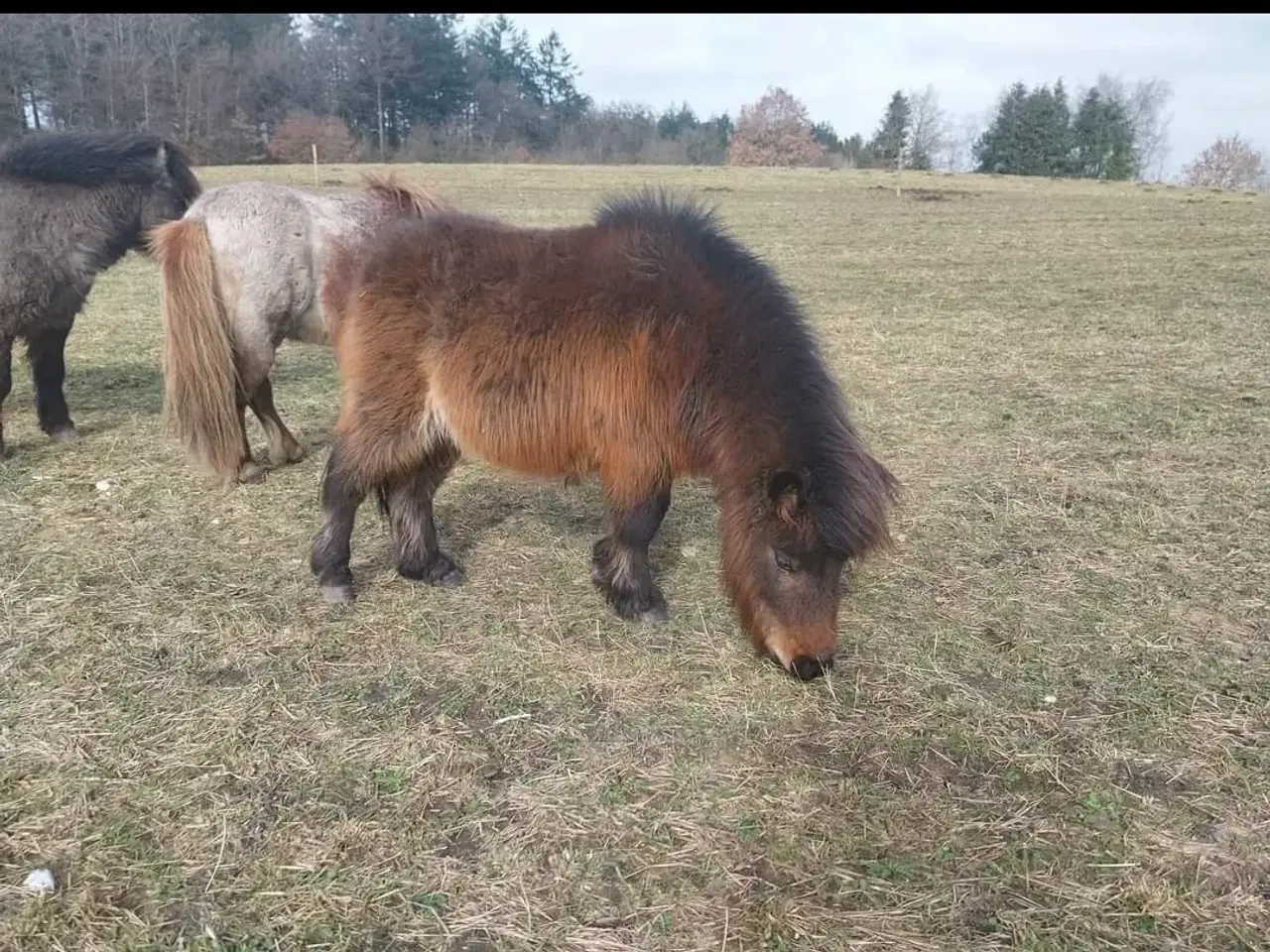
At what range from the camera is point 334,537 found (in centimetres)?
391

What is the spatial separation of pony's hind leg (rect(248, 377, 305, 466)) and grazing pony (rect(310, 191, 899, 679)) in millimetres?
1889

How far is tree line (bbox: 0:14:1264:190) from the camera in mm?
38031

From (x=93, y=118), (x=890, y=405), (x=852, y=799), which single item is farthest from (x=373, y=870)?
(x=93, y=118)

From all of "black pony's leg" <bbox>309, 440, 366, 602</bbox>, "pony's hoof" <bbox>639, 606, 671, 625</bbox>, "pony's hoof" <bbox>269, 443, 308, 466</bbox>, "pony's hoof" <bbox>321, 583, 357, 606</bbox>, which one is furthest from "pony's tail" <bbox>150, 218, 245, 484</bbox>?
"pony's hoof" <bbox>639, 606, 671, 625</bbox>

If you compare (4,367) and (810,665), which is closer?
(810,665)

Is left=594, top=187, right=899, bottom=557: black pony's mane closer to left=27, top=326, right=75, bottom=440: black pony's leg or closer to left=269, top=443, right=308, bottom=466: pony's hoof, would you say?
left=269, top=443, right=308, bottom=466: pony's hoof

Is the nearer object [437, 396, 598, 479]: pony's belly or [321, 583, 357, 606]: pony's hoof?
[437, 396, 598, 479]: pony's belly

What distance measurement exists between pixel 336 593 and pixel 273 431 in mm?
2175

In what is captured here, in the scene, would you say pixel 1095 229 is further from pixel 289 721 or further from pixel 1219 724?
pixel 289 721

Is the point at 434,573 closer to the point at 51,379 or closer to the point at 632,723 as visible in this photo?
the point at 632,723

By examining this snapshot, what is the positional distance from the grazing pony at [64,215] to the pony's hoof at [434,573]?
3352mm

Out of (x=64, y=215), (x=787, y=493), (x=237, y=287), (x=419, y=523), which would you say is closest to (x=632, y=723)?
(x=787, y=493)

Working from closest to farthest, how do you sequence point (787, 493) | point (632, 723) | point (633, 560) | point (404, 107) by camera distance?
point (787, 493)
point (632, 723)
point (633, 560)
point (404, 107)

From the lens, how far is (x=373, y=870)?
242cm
